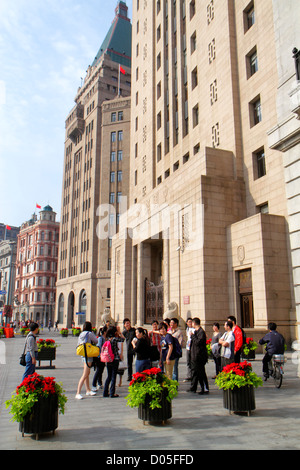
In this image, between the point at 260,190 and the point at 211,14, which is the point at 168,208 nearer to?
the point at 260,190

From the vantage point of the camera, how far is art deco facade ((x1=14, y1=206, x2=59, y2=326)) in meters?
81.2

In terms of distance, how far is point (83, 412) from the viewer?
7.75 meters

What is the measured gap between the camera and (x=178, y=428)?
21.0 feet

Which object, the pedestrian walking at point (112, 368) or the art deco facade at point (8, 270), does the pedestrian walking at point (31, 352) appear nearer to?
the pedestrian walking at point (112, 368)

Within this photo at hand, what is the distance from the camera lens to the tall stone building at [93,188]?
58906mm

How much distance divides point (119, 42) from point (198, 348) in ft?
292

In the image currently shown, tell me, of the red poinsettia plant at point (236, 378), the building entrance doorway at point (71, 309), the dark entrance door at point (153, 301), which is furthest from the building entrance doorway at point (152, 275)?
the building entrance doorway at point (71, 309)

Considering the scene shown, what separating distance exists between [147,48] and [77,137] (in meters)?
35.5

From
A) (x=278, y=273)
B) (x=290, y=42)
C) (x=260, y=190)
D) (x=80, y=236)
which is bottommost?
(x=278, y=273)

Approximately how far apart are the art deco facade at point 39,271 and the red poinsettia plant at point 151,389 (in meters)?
74.6

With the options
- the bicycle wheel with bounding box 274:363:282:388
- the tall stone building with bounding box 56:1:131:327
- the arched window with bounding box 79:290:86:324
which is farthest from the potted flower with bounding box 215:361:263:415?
the arched window with bounding box 79:290:86:324

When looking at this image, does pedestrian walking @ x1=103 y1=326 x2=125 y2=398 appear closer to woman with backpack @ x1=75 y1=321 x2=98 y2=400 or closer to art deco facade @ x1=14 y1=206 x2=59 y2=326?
woman with backpack @ x1=75 y1=321 x2=98 y2=400

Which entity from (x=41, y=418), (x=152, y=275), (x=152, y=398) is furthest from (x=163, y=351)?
(x=152, y=275)
